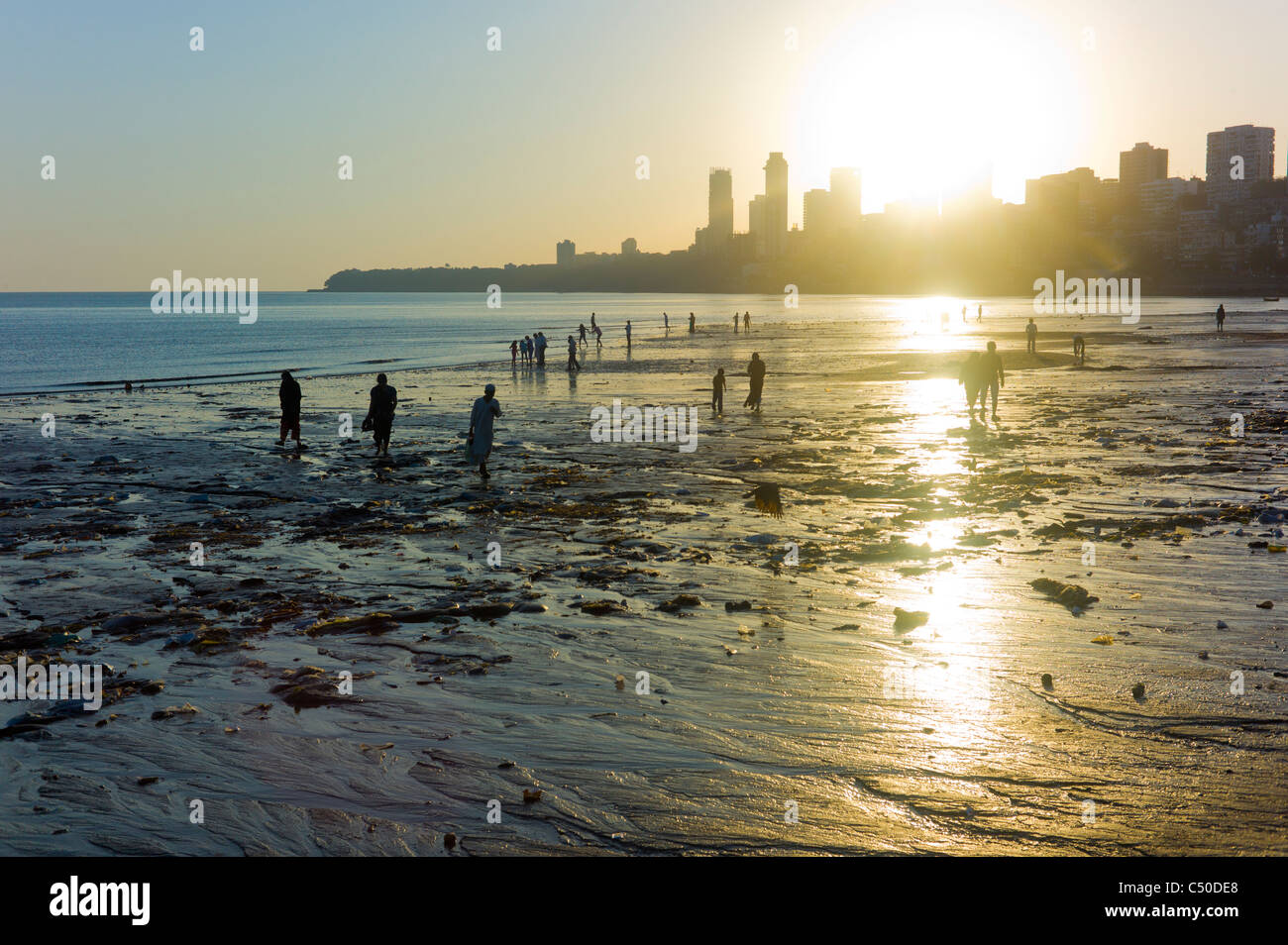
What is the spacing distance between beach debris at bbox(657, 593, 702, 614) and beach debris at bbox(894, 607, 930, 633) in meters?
2.05

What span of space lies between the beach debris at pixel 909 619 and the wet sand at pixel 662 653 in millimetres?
87

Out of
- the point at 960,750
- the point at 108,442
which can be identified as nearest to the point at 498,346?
the point at 108,442

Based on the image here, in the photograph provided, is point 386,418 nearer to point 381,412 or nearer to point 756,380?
point 381,412

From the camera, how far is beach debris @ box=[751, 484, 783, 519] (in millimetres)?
14875

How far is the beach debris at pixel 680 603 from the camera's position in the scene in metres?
10.2

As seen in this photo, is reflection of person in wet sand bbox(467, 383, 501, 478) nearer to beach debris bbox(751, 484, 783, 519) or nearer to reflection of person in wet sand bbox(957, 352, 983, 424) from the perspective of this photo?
beach debris bbox(751, 484, 783, 519)

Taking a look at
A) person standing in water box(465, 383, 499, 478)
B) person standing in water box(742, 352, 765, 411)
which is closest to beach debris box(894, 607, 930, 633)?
person standing in water box(465, 383, 499, 478)

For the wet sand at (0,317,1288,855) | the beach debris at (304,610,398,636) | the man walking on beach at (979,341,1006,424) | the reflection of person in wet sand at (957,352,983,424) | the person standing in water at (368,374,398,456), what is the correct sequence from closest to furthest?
the wet sand at (0,317,1288,855), the beach debris at (304,610,398,636), the person standing in water at (368,374,398,456), the reflection of person in wet sand at (957,352,983,424), the man walking on beach at (979,341,1006,424)

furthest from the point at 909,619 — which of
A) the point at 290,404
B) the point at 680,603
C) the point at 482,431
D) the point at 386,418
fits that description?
the point at 290,404

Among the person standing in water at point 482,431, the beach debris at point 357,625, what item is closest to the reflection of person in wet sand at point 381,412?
the person standing in water at point 482,431

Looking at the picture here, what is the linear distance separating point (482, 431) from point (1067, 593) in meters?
10.7

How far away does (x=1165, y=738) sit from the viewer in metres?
6.94

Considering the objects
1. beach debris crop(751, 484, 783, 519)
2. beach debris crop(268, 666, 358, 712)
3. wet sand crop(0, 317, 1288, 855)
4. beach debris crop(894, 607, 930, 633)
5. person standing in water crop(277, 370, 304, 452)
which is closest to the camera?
wet sand crop(0, 317, 1288, 855)

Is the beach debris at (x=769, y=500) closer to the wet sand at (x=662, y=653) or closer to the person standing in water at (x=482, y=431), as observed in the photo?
the wet sand at (x=662, y=653)
